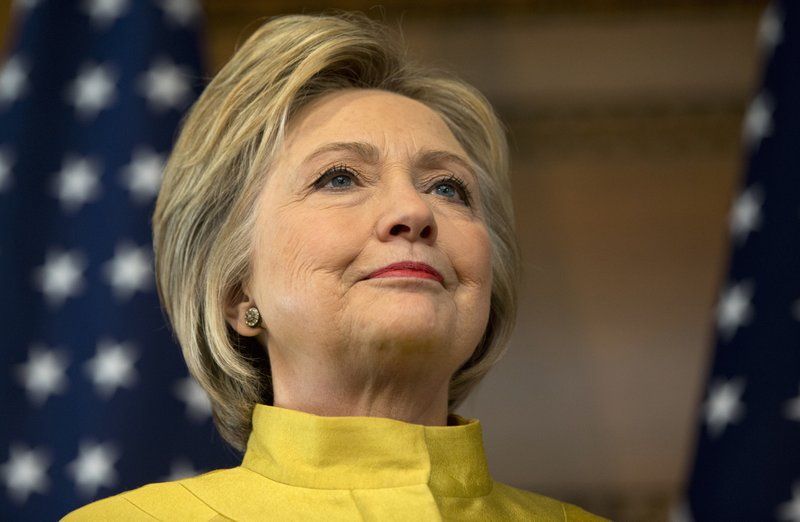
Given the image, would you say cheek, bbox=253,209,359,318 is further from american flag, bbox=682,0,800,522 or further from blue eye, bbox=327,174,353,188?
american flag, bbox=682,0,800,522

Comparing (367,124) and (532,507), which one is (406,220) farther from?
(532,507)

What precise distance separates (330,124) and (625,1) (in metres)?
Result: 3.51

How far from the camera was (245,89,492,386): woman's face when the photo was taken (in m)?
1.75

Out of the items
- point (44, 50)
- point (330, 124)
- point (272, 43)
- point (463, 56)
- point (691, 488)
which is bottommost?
point (691, 488)

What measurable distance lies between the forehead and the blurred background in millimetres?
3080

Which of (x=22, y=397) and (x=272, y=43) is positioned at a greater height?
(x=272, y=43)

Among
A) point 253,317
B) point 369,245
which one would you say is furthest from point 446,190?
point 253,317

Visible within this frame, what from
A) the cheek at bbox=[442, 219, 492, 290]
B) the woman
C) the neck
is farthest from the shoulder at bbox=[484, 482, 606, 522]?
the cheek at bbox=[442, 219, 492, 290]

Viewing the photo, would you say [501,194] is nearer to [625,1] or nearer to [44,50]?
[44,50]

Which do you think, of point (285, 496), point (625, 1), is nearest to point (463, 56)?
point (625, 1)

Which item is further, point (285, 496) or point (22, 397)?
point (22, 397)

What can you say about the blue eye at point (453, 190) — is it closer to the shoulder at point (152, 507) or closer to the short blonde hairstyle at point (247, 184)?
the short blonde hairstyle at point (247, 184)

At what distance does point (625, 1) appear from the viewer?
5184 millimetres

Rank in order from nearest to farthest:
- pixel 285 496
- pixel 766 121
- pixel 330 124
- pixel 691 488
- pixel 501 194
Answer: pixel 285 496 → pixel 330 124 → pixel 501 194 → pixel 691 488 → pixel 766 121
